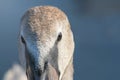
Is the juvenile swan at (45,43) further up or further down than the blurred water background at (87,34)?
further up

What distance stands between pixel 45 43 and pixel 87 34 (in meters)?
4.58

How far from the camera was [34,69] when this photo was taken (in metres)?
1.59

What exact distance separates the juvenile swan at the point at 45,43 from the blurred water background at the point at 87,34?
3.15 metres

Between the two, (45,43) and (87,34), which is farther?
(87,34)

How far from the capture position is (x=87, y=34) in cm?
617

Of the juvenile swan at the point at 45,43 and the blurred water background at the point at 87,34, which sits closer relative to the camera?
the juvenile swan at the point at 45,43

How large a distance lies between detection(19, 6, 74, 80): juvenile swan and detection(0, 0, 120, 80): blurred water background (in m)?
3.15

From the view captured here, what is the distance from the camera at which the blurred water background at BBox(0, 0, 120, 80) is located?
5.43m

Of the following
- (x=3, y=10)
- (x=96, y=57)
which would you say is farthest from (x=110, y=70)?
(x=3, y=10)

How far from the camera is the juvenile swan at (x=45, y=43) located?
159 cm

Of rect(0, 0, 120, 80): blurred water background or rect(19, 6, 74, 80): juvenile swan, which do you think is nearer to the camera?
rect(19, 6, 74, 80): juvenile swan

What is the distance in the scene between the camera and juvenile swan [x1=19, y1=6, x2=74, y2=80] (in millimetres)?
1593

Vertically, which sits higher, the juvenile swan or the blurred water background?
the juvenile swan

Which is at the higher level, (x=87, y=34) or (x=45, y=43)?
(x=45, y=43)
